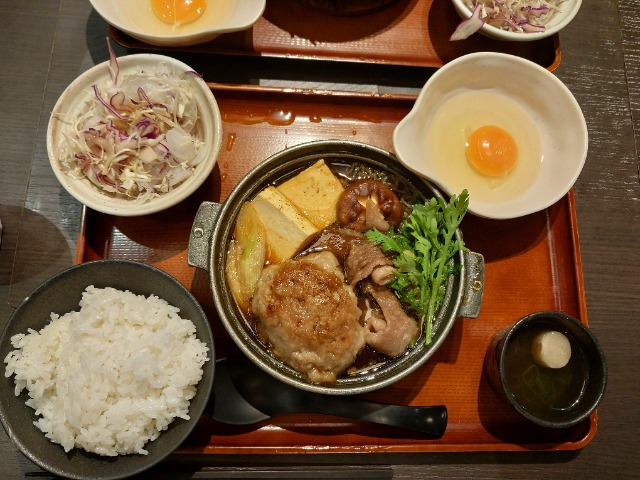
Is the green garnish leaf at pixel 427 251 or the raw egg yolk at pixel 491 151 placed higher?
the raw egg yolk at pixel 491 151

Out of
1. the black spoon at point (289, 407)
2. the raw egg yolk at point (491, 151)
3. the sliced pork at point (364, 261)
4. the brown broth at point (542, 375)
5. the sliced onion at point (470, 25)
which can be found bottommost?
the black spoon at point (289, 407)

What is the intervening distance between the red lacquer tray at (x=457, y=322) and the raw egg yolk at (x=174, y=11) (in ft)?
1.83

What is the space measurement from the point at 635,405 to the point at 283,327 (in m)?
2.01

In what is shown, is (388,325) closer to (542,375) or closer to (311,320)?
Answer: (311,320)

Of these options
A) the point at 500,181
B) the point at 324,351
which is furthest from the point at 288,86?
the point at 324,351

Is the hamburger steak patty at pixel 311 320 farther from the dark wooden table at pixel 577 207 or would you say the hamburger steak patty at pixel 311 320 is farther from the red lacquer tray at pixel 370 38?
the red lacquer tray at pixel 370 38

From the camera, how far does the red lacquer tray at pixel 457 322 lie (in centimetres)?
239

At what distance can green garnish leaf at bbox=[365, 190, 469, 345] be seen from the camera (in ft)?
7.25

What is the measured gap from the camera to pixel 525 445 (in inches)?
96.0

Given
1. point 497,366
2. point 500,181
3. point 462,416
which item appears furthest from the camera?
point 500,181

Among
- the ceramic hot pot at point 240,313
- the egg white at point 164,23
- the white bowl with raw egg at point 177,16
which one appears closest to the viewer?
the ceramic hot pot at point 240,313

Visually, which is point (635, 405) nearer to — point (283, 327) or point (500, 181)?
point (500, 181)

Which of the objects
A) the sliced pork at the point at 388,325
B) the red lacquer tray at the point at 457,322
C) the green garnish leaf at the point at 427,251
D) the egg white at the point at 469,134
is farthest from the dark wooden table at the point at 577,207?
the green garnish leaf at the point at 427,251

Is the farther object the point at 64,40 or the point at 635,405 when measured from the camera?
the point at 64,40
